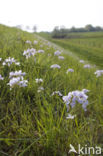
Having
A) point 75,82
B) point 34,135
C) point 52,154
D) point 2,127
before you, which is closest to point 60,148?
point 52,154

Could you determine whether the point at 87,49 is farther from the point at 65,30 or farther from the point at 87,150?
the point at 65,30

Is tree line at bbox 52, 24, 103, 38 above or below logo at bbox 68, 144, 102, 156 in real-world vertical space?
above

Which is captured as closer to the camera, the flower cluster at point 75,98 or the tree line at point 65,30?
the flower cluster at point 75,98

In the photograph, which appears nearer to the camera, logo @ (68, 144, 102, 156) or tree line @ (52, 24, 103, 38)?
logo @ (68, 144, 102, 156)

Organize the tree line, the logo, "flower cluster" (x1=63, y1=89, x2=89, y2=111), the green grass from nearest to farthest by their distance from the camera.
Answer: the logo → "flower cluster" (x1=63, y1=89, x2=89, y2=111) → the green grass → the tree line

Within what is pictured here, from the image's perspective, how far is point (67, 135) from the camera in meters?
1.42

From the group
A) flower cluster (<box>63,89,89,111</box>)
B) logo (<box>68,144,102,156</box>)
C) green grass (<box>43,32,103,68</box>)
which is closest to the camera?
logo (<box>68,144,102,156</box>)

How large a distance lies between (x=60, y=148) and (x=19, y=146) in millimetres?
390

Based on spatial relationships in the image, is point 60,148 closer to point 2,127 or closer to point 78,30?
point 2,127

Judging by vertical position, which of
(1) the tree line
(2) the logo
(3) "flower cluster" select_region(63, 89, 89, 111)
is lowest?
(2) the logo

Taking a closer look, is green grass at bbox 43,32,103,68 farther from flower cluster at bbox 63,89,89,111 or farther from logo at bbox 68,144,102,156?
logo at bbox 68,144,102,156

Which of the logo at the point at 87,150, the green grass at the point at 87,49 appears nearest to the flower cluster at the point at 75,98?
the logo at the point at 87,150

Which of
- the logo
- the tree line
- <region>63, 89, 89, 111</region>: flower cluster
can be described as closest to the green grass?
<region>63, 89, 89, 111</region>: flower cluster

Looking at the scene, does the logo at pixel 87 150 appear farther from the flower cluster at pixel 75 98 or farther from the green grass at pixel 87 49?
the green grass at pixel 87 49
